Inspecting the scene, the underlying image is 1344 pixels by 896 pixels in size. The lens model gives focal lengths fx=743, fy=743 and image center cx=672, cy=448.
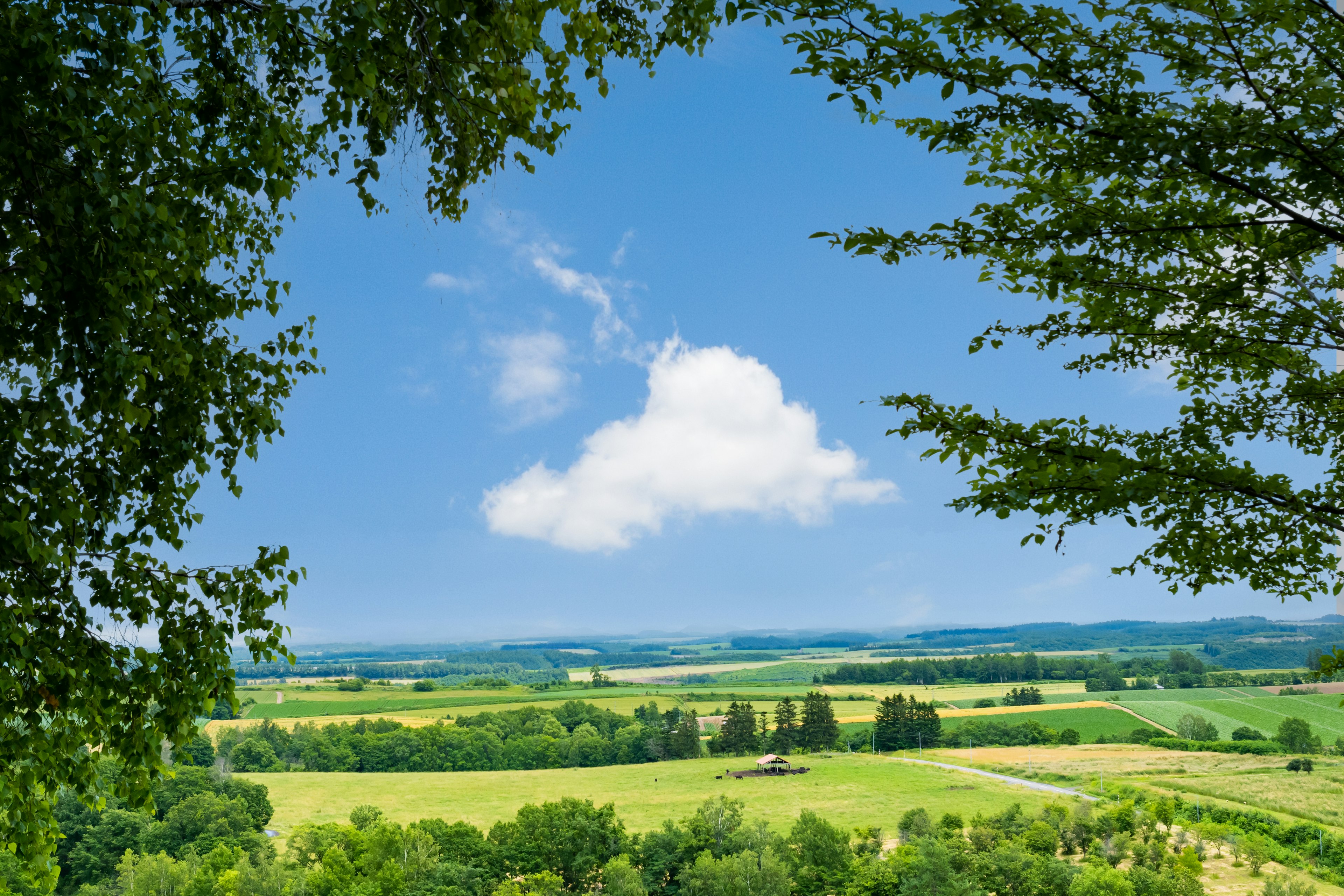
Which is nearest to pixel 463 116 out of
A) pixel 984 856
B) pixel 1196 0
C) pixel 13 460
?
pixel 13 460

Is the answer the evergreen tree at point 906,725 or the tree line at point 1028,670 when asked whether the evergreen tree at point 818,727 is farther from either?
the tree line at point 1028,670

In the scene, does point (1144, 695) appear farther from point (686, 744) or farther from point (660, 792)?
point (660, 792)

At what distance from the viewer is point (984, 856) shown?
46344 mm

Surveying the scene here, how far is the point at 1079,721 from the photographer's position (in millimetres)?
82625

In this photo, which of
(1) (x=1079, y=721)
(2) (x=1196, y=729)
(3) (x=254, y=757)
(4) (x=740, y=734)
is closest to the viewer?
(2) (x=1196, y=729)

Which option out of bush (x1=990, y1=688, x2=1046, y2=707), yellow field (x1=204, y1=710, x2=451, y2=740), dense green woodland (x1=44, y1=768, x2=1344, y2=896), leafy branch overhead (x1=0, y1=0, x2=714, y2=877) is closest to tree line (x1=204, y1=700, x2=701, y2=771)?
yellow field (x1=204, y1=710, x2=451, y2=740)

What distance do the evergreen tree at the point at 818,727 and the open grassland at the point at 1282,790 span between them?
3214 centimetres

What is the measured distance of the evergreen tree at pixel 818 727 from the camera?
8412 cm

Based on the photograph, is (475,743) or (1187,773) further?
(475,743)

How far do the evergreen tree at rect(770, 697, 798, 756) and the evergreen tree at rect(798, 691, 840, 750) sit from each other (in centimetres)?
76

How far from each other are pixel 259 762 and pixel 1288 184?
91170mm

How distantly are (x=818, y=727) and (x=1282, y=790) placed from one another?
41.2 m

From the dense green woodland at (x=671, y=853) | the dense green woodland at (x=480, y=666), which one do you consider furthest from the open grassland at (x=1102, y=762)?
the dense green woodland at (x=480, y=666)

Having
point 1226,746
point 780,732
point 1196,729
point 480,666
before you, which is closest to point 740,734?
point 780,732
